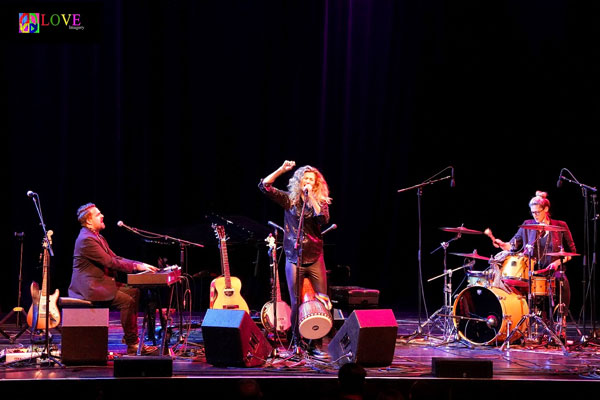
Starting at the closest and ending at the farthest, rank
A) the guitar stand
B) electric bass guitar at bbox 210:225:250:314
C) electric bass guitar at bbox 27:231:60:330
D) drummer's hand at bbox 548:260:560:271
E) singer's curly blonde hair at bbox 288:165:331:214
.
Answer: singer's curly blonde hair at bbox 288:165:331:214 → electric bass guitar at bbox 27:231:60:330 → electric bass guitar at bbox 210:225:250:314 → the guitar stand → drummer's hand at bbox 548:260:560:271

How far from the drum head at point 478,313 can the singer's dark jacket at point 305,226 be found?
2292 mm

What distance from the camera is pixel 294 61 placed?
1171cm

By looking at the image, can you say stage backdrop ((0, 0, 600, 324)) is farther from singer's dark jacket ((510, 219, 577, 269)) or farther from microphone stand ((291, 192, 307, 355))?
microphone stand ((291, 192, 307, 355))

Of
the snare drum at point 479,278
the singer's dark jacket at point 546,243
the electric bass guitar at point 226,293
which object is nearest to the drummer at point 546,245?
the singer's dark jacket at point 546,243

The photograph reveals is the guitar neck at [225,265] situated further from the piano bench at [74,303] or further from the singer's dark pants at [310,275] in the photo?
the piano bench at [74,303]

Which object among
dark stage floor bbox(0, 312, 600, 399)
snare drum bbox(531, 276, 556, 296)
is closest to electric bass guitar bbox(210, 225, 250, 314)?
dark stage floor bbox(0, 312, 600, 399)

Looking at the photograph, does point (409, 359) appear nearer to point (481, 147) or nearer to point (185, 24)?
point (481, 147)

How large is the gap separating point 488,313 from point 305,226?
2.61 meters

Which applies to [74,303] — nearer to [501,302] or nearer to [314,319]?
[314,319]

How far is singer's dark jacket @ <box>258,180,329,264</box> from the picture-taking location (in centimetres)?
702

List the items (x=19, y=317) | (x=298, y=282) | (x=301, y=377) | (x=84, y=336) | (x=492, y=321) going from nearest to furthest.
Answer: (x=301, y=377) < (x=84, y=336) < (x=298, y=282) < (x=492, y=321) < (x=19, y=317)

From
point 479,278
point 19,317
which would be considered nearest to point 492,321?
point 479,278

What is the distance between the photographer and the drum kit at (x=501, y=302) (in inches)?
319

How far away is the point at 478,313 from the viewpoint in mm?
8336
